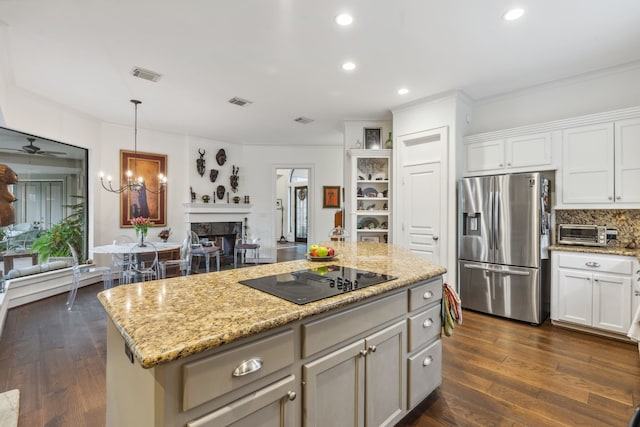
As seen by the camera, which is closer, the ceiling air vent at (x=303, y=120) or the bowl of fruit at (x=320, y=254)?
the bowl of fruit at (x=320, y=254)

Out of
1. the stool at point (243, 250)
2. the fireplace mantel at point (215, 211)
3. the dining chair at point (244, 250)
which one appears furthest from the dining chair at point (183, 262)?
the dining chair at point (244, 250)

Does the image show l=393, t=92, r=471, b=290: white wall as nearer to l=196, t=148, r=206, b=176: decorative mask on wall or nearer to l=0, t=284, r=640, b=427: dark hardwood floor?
l=0, t=284, r=640, b=427: dark hardwood floor

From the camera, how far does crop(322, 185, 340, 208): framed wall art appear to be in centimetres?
709

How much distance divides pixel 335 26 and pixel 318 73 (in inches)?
34.9

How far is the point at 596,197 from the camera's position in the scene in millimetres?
3174

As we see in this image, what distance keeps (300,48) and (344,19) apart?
589 mm

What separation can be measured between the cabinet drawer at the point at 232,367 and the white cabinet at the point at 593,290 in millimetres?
3360

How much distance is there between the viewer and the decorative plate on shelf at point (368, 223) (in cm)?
492

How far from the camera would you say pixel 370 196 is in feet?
16.2

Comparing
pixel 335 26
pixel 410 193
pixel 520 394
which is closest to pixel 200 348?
pixel 520 394

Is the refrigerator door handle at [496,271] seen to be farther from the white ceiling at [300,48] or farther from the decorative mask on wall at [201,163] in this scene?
the decorative mask on wall at [201,163]

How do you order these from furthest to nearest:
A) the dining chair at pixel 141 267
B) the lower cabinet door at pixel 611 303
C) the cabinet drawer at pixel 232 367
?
1. the dining chair at pixel 141 267
2. the lower cabinet door at pixel 611 303
3. the cabinet drawer at pixel 232 367

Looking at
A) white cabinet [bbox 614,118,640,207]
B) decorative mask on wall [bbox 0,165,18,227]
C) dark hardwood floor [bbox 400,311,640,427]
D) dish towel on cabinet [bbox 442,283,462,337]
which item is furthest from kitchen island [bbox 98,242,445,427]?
white cabinet [bbox 614,118,640,207]

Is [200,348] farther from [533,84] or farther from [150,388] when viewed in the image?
[533,84]
